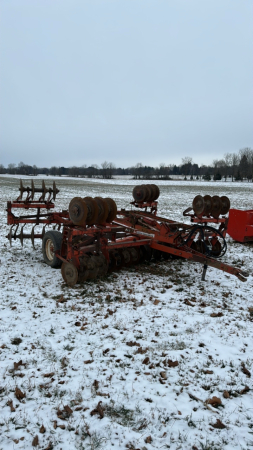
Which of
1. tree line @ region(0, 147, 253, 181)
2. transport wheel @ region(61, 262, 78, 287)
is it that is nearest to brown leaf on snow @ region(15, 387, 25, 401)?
transport wheel @ region(61, 262, 78, 287)

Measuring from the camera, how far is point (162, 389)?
11.3 feet

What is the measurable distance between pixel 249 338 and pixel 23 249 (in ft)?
23.7

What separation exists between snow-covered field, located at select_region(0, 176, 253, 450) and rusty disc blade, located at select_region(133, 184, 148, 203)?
4.46m

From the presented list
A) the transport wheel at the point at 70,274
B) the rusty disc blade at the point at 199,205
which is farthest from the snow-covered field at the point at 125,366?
the rusty disc blade at the point at 199,205

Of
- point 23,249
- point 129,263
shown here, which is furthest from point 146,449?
point 23,249

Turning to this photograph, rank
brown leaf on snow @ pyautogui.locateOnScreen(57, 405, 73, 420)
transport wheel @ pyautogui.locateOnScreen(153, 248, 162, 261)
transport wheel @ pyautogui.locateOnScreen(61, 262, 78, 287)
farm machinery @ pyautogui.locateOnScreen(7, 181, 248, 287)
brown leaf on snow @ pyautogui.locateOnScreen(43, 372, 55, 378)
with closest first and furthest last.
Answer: brown leaf on snow @ pyautogui.locateOnScreen(57, 405, 73, 420) < brown leaf on snow @ pyautogui.locateOnScreen(43, 372, 55, 378) < transport wheel @ pyautogui.locateOnScreen(61, 262, 78, 287) < farm machinery @ pyautogui.locateOnScreen(7, 181, 248, 287) < transport wheel @ pyautogui.locateOnScreen(153, 248, 162, 261)

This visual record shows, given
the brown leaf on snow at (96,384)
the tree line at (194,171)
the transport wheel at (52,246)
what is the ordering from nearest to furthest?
1. the brown leaf on snow at (96,384)
2. the transport wheel at (52,246)
3. the tree line at (194,171)

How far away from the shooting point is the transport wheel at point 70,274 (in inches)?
244

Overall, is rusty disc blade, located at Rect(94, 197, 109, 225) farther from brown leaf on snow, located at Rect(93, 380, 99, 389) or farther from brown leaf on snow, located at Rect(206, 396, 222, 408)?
brown leaf on snow, located at Rect(206, 396, 222, 408)

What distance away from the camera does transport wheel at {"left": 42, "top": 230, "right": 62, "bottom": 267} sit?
7.32m

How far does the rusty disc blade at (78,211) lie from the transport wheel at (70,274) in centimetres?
92

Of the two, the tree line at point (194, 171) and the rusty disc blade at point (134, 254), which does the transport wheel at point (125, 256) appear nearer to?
the rusty disc blade at point (134, 254)

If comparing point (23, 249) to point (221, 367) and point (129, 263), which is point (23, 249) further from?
point (221, 367)

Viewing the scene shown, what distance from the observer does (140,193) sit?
10445 millimetres
